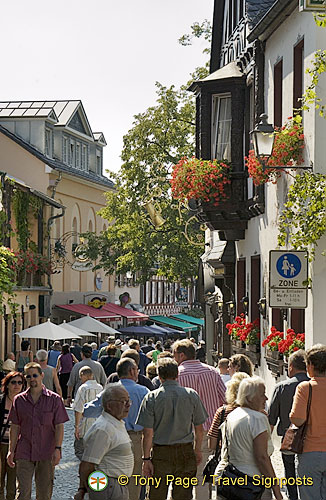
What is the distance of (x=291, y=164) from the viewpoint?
15094mm

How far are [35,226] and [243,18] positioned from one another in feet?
65.4

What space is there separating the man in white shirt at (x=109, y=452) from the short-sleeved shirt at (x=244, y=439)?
79 centimetres

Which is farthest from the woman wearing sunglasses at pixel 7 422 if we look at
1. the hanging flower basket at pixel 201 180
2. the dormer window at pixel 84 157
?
the dormer window at pixel 84 157

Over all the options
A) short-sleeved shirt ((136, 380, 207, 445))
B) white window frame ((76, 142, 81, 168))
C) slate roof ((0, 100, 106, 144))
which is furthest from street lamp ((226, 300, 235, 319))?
white window frame ((76, 142, 81, 168))

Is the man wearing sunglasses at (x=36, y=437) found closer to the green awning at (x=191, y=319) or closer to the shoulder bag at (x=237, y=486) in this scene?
the shoulder bag at (x=237, y=486)

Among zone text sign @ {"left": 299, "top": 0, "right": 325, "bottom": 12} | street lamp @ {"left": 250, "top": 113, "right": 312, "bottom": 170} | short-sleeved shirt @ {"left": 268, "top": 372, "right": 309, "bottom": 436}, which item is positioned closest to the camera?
short-sleeved shirt @ {"left": 268, "top": 372, "right": 309, "bottom": 436}

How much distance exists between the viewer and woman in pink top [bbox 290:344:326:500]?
862 centimetres

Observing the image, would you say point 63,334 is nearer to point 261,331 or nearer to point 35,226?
point 261,331

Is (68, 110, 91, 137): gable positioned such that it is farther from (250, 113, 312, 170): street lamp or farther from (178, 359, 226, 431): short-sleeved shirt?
(178, 359, 226, 431): short-sleeved shirt

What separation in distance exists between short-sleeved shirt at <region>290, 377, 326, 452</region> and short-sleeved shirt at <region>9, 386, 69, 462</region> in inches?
112

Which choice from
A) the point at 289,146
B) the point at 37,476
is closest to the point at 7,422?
the point at 37,476

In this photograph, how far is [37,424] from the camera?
1054 cm

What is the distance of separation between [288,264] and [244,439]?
18.7ft

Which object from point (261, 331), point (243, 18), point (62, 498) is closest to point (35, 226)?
point (243, 18)
